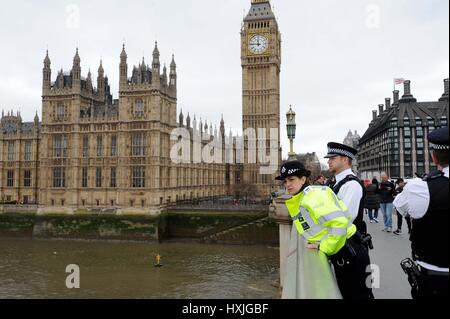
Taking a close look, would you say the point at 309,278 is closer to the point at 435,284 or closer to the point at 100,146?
the point at 435,284

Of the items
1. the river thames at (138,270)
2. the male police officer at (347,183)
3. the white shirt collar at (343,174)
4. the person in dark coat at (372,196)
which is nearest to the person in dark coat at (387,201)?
the person in dark coat at (372,196)

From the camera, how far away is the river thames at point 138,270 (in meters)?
24.2

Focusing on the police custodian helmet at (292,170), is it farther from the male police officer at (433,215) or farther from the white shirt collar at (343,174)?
the male police officer at (433,215)

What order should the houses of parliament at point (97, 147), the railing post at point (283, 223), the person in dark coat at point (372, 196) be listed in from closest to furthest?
1. the railing post at point (283, 223)
2. the person in dark coat at point (372, 196)
3. the houses of parliament at point (97, 147)

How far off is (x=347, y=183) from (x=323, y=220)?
47.7 inches

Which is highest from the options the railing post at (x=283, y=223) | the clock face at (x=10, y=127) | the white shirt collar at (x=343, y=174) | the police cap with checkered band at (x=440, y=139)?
the clock face at (x=10, y=127)

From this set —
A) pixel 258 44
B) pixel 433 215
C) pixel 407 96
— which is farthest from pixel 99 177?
pixel 407 96

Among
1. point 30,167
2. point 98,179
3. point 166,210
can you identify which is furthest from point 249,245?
point 30,167

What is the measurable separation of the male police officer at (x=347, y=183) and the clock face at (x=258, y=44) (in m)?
71.5

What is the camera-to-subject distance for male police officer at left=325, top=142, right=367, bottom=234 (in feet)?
17.0

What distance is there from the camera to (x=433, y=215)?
375 cm

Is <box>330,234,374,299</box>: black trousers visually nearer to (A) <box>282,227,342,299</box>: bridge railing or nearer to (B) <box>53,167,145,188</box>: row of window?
(A) <box>282,227,342,299</box>: bridge railing

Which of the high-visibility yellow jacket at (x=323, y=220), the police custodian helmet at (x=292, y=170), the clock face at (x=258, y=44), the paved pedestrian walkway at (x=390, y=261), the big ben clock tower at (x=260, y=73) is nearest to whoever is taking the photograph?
the high-visibility yellow jacket at (x=323, y=220)

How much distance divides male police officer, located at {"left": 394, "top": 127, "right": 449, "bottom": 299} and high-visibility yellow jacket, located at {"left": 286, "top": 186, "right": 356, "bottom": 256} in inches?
25.1
